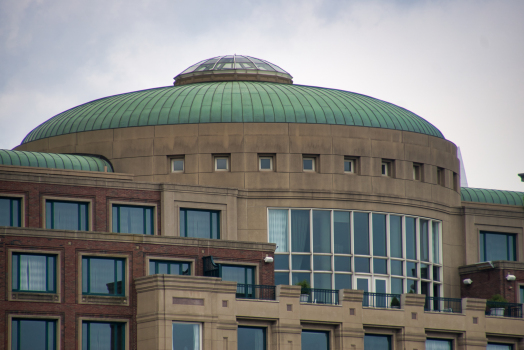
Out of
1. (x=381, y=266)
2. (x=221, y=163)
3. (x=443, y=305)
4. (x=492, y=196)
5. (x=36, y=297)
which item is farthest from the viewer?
(x=492, y=196)

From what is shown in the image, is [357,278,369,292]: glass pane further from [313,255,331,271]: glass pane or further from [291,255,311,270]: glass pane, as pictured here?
[291,255,311,270]: glass pane

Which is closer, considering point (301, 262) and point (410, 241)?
point (301, 262)

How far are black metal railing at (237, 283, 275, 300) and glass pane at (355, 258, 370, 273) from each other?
7677 millimetres

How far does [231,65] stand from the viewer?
8012 centimetres

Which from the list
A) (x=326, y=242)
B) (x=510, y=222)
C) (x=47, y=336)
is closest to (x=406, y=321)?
(x=326, y=242)

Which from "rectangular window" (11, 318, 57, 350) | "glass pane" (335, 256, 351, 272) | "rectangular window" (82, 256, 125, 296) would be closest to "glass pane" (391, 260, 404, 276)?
"glass pane" (335, 256, 351, 272)

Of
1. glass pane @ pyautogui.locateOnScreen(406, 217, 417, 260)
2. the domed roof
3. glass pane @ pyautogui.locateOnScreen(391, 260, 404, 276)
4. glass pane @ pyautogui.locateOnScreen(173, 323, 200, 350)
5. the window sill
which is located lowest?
glass pane @ pyautogui.locateOnScreen(173, 323, 200, 350)

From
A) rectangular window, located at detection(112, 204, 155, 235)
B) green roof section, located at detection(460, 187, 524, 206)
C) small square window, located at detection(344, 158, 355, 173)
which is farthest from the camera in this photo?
green roof section, located at detection(460, 187, 524, 206)

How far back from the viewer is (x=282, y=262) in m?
67.4

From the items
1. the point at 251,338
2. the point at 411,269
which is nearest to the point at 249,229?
the point at 251,338

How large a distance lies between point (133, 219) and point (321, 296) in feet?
36.9

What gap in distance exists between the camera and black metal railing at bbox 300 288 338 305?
63591 millimetres

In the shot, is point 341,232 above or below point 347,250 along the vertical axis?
above

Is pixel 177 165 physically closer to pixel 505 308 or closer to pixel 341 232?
pixel 341 232
